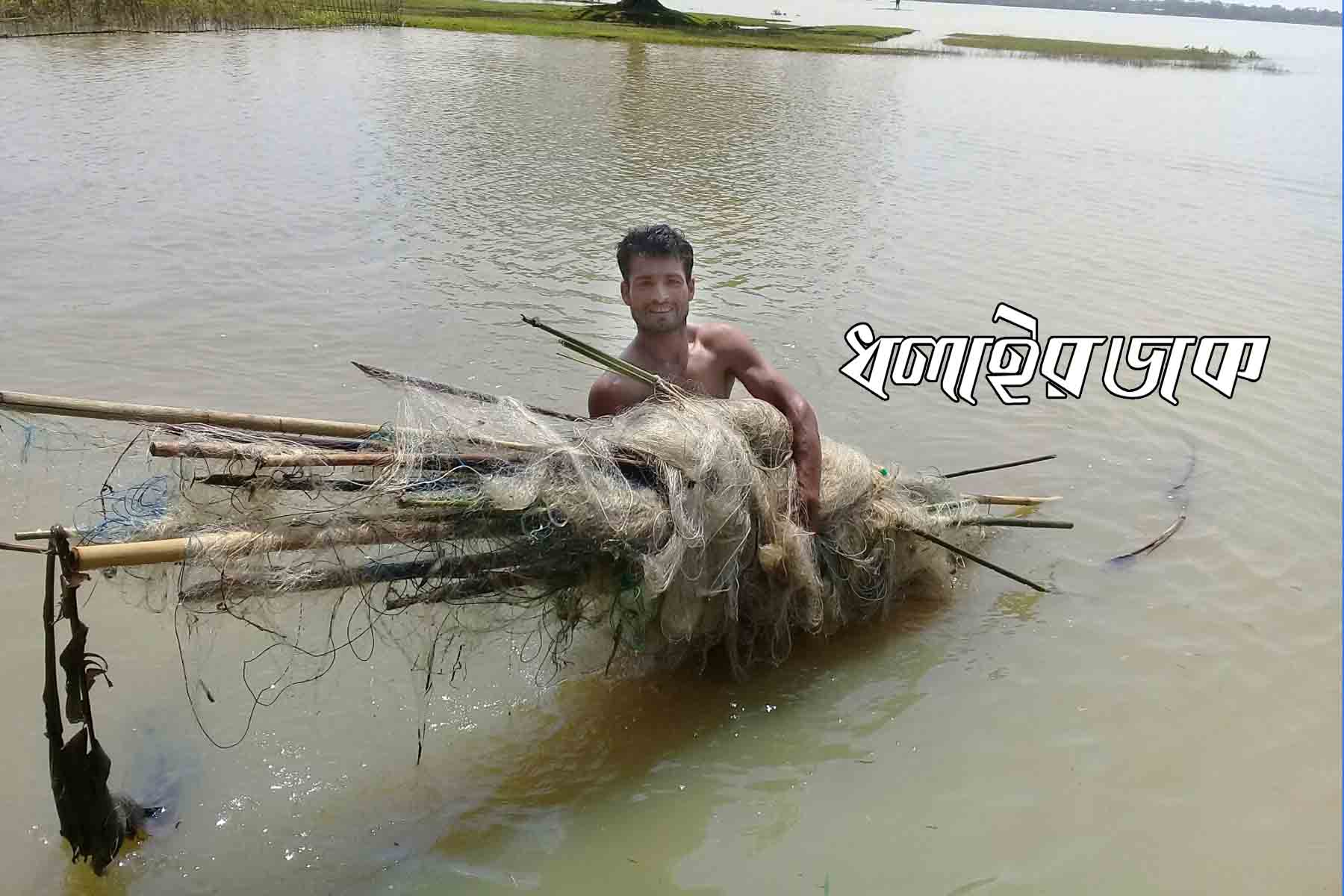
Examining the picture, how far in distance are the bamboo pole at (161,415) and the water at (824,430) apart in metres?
0.98

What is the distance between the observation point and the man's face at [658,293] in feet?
10.4

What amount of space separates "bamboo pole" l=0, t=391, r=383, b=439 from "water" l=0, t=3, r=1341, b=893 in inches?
38.7

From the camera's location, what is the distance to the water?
2725 mm

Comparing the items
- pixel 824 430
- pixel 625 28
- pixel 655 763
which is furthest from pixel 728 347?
pixel 625 28

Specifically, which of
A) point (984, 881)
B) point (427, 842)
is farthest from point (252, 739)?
point (984, 881)

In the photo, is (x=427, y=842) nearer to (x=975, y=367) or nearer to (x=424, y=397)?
(x=424, y=397)

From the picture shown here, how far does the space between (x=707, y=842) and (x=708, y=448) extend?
42.9 inches

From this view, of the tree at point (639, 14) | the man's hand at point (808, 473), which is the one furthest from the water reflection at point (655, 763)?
the tree at point (639, 14)

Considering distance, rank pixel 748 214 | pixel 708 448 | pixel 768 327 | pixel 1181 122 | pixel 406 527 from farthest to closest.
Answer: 1. pixel 1181 122
2. pixel 748 214
3. pixel 768 327
4. pixel 708 448
5. pixel 406 527

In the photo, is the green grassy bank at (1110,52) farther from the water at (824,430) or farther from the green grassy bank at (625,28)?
the water at (824,430)

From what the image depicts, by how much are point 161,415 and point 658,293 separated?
4.95ft

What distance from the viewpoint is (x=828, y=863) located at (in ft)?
8.78

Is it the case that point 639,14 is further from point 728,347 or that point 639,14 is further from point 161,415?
point 161,415

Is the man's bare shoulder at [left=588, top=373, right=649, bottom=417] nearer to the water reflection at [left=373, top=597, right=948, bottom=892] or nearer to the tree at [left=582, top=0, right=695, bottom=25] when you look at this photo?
the water reflection at [left=373, top=597, right=948, bottom=892]
